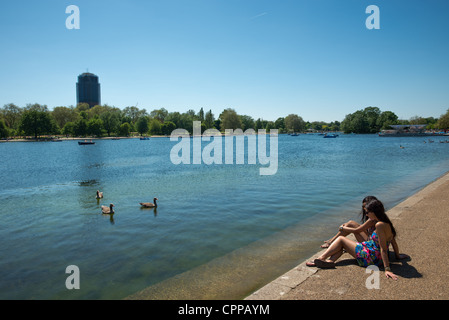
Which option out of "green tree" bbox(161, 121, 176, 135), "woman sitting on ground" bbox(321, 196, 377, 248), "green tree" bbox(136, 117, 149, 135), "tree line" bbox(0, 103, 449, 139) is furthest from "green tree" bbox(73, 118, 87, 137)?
"woman sitting on ground" bbox(321, 196, 377, 248)

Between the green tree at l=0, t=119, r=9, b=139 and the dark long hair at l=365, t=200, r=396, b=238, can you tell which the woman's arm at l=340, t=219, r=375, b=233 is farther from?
the green tree at l=0, t=119, r=9, b=139

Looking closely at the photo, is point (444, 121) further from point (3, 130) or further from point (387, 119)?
point (3, 130)

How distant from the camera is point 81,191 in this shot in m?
22.2

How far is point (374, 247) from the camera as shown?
22.1 ft

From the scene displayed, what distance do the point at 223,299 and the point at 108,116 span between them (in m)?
180

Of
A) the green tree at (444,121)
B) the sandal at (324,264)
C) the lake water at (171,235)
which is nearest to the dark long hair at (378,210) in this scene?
the sandal at (324,264)

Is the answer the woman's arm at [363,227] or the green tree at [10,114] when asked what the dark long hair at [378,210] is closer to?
the woman's arm at [363,227]

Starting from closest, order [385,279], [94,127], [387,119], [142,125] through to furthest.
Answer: [385,279]
[94,127]
[142,125]
[387,119]

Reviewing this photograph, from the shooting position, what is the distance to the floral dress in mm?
6664

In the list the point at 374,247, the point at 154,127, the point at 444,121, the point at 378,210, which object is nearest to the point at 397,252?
the point at 374,247

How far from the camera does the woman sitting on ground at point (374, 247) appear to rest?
6.42 meters

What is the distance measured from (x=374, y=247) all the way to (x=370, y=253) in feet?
0.58
